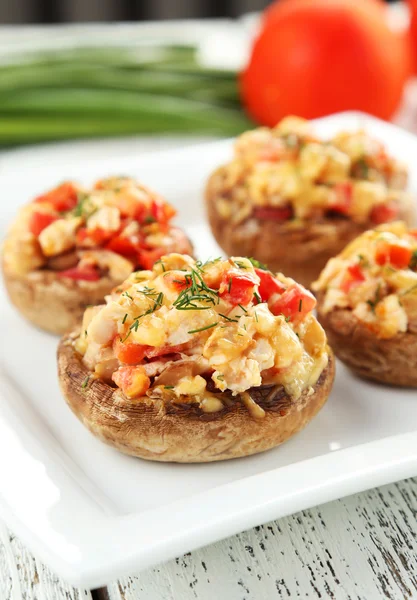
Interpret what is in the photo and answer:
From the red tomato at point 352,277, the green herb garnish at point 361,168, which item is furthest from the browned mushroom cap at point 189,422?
the green herb garnish at point 361,168

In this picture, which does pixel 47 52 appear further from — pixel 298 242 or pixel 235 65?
pixel 298 242

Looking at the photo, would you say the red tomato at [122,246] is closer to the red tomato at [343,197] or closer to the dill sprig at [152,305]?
the dill sprig at [152,305]

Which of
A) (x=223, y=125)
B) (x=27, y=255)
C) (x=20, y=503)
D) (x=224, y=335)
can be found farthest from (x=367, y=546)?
(x=223, y=125)

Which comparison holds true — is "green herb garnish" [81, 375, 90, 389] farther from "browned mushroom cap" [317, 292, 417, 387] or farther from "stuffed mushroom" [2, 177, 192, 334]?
"browned mushroom cap" [317, 292, 417, 387]

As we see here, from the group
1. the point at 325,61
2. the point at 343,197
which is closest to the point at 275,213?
the point at 343,197

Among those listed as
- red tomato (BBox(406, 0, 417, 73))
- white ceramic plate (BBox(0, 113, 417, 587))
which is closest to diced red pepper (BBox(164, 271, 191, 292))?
white ceramic plate (BBox(0, 113, 417, 587))

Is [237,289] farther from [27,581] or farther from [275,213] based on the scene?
[275,213]
